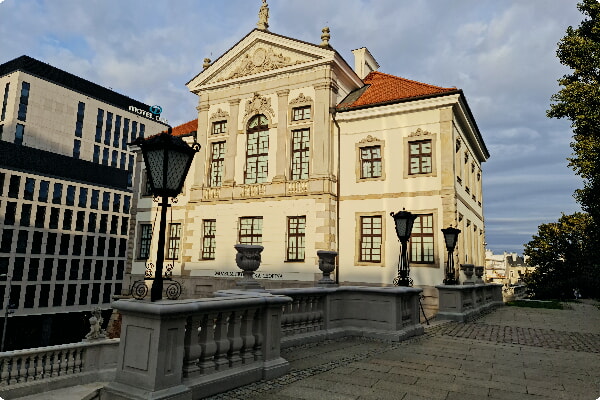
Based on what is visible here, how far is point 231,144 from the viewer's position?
81.1 ft

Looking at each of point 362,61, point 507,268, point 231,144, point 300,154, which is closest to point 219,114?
point 231,144

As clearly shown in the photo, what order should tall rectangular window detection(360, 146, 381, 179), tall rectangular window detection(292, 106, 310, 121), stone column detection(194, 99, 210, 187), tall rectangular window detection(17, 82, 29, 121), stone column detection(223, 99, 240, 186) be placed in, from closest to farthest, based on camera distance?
tall rectangular window detection(360, 146, 381, 179) → tall rectangular window detection(292, 106, 310, 121) → stone column detection(223, 99, 240, 186) → stone column detection(194, 99, 210, 187) → tall rectangular window detection(17, 82, 29, 121)

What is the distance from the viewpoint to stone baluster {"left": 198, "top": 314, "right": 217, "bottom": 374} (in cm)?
554

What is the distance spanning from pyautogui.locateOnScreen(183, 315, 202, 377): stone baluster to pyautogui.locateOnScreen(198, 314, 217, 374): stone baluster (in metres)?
0.09

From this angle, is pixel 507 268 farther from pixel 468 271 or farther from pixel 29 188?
pixel 468 271

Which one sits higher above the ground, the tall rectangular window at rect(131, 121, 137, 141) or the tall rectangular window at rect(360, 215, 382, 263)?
the tall rectangular window at rect(131, 121, 137, 141)

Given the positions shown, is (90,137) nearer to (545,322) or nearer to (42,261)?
(42,261)

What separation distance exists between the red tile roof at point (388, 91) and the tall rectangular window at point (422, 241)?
6112mm

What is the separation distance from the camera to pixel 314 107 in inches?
895

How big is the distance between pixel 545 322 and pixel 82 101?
72.1 meters

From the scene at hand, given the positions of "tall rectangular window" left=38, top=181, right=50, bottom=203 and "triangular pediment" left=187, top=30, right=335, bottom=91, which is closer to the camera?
"triangular pediment" left=187, top=30, right=335, bottom=91

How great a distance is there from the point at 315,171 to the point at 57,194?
164 ft

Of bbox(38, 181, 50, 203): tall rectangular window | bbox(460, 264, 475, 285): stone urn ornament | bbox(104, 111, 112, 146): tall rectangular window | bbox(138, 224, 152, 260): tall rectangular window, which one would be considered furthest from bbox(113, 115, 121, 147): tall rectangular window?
bbox(460, 264, 475, 285): stone urn ornament

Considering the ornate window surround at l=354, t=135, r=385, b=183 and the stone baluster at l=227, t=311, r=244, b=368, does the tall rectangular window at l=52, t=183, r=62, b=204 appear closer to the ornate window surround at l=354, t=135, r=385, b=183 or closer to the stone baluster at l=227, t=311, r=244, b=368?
the ornate window surround at l=354, t=135, r=385, b=183
